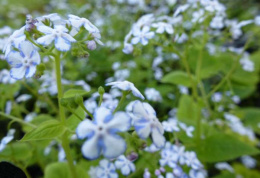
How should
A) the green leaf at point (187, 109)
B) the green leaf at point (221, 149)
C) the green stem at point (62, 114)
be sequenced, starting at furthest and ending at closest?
the green leaf at point (187, 109) < the green leaf at point (221, 149) < the green stem at point (62, 114)

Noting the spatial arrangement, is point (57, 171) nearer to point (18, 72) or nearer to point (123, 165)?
point (123, 165)

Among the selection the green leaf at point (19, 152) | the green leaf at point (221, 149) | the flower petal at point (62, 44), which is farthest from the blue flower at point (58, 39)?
the green leaf at point (221, 149)

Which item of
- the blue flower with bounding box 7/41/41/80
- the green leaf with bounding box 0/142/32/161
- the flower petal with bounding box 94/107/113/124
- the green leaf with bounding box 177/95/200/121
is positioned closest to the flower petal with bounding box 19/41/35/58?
the blue flower with bounding box 7/41/41/80

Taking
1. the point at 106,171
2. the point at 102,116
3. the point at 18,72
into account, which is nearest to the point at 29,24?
the point at 18,72

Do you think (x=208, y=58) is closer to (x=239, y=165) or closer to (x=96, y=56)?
(x=239, y=165)

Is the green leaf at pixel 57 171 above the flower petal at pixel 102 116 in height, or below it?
below

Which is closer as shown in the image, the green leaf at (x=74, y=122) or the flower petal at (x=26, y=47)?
the flower petal at (x=26, y=47)

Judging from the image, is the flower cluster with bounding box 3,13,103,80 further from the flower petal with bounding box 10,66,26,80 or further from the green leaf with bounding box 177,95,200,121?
the green leaf with bounding box 177,95,200,121

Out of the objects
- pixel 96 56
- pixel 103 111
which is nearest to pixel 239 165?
pixel 96 56

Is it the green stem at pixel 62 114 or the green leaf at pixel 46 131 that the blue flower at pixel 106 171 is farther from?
the green leaf at pixel 46 131
